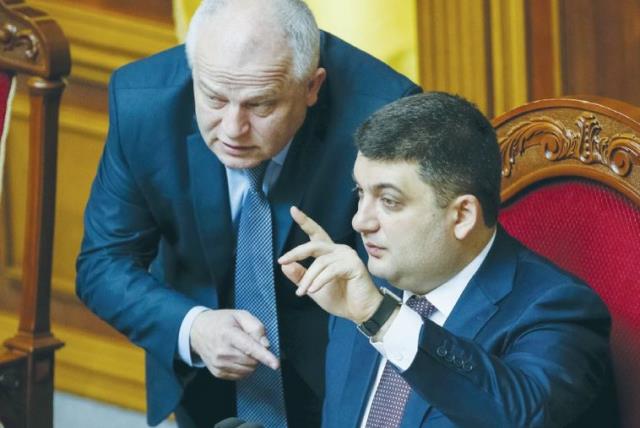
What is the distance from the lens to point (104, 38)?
407cm

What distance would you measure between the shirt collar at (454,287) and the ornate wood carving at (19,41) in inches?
40.0

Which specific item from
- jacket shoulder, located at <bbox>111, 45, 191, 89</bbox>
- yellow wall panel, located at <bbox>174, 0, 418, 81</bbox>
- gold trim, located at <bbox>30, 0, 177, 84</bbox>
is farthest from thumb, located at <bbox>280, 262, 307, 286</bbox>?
gold trim, located at <bbox>30, 0, 177, 84</bbox>

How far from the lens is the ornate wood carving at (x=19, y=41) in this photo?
8.94ft

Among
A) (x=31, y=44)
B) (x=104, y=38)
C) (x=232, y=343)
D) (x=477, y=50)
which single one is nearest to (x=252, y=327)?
(x=232, y=343)

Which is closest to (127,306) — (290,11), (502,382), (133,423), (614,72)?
(290,11)

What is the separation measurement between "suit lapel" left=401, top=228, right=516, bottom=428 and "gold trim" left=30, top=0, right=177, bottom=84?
2.04m

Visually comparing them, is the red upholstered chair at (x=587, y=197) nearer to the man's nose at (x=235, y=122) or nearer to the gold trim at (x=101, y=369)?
the man's nose at (x=235, y=122)

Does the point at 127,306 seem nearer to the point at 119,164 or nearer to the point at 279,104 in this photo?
the point at 119,164

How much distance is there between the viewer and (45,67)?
2.72 metres

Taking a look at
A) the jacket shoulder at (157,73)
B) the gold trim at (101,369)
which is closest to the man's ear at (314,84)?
the jacket shoulder at (157,73)

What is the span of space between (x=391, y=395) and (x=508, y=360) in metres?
0.22

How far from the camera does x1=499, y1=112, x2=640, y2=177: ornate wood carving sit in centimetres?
212

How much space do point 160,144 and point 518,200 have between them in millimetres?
690

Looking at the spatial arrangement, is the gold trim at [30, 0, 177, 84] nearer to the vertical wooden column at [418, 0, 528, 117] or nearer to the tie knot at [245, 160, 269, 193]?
the vertical wooden column at [418, 0, 528, 117]
